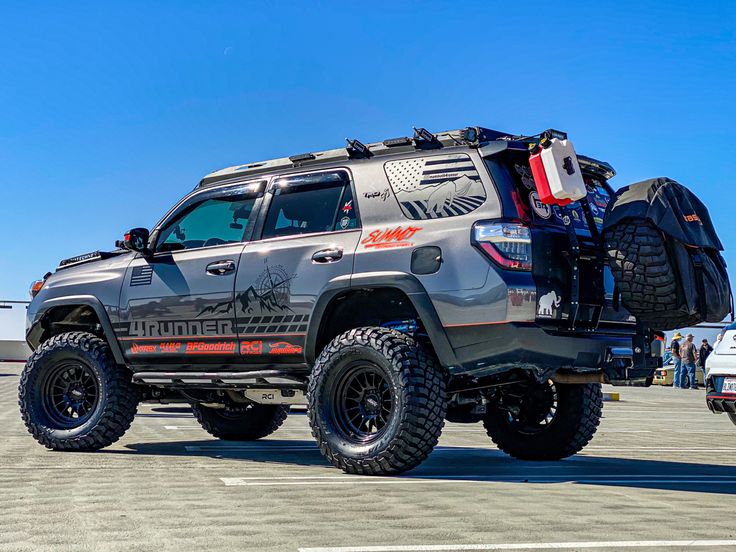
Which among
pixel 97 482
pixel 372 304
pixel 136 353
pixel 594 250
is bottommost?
pixel 97 482

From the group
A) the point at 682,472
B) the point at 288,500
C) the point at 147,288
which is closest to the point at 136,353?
the point at 147,288

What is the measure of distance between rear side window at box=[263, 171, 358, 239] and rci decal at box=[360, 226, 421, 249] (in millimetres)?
253

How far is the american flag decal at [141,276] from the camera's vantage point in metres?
8.27

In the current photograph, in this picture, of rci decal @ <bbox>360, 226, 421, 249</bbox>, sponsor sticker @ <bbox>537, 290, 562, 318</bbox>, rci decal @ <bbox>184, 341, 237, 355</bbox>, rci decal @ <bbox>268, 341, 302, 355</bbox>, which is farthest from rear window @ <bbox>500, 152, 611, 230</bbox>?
rci decal @ <bbox>184, 341, 237, 355</bbox>

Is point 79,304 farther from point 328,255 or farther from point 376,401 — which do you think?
point 376,401

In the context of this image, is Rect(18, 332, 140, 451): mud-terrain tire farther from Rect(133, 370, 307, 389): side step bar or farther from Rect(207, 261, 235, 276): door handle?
Rect(207, 261, 235, 276): door handle

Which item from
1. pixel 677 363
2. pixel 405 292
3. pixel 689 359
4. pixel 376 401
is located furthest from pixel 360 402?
→ pixel 677 363

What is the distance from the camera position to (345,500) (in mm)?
5262

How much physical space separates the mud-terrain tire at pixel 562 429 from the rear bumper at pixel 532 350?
4.20 feet

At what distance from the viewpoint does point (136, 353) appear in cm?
828

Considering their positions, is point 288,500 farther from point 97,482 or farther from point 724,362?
point 724,362

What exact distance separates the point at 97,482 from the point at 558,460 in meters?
3.82

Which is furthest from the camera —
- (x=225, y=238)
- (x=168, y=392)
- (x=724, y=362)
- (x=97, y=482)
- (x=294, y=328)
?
(x=724, y=362)

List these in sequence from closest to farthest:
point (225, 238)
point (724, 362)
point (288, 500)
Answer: point (288, 500)
point (225, 238)
point (724, 362)
